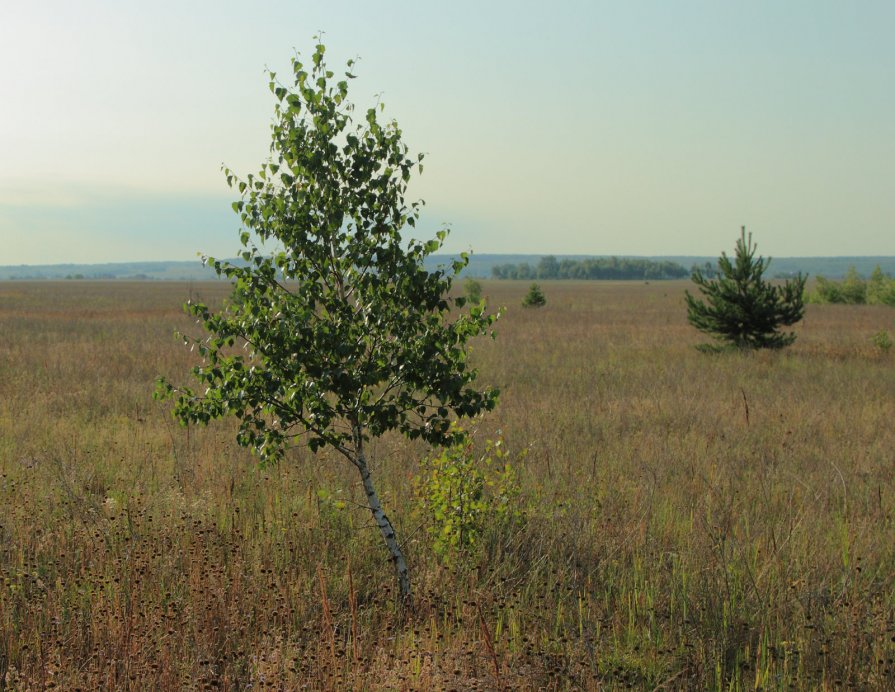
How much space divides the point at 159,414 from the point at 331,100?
757cm

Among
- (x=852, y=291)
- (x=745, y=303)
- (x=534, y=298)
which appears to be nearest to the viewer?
(x=745, y=303)

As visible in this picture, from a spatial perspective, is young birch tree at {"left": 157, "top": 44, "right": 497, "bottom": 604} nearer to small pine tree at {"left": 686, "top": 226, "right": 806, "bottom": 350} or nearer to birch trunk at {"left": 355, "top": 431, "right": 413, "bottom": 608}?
birch trunk at {"left": 355, "top": 431, "right": 413, "bottom": 608}

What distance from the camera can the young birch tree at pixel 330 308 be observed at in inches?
182

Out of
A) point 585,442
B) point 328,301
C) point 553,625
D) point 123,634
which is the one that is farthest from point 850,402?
point 123,634

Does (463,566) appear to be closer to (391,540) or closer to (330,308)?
(391,540)

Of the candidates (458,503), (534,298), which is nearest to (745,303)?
(458,503)

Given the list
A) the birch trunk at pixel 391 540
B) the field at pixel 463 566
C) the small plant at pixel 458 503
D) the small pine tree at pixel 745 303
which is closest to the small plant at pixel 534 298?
the small pine tree at pixel 745 303

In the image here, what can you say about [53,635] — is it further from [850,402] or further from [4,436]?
[850,402]

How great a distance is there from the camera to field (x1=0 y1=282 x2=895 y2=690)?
3.93m

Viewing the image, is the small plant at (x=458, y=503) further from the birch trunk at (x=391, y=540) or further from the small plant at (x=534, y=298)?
the small plant at (x=534, y=298)

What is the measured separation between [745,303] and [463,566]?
15323mm

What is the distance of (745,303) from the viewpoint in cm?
1844

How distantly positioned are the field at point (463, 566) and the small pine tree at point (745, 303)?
326 inches

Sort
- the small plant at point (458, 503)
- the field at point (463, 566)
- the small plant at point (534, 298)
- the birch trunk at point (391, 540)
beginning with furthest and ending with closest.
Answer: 1. the small plant at point (534, 298)
2. the small plant at point (458, 503)
3. the birch trunk at point (391, 540)
4. the field at point (463, 566)
